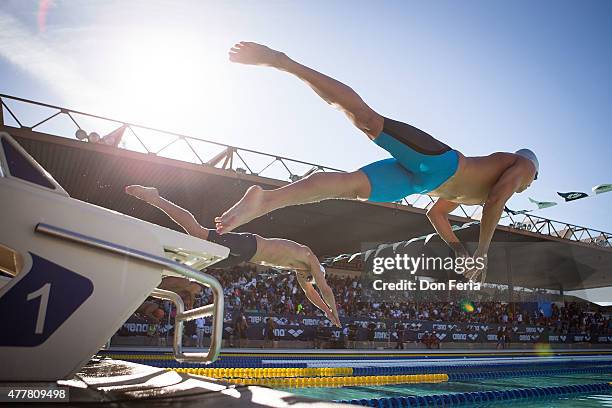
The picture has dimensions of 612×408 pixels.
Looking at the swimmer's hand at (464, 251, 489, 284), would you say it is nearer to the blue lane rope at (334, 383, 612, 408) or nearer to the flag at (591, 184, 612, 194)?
the blue lane rope at (334, 383, 612, 408)

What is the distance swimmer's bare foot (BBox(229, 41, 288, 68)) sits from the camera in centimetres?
286

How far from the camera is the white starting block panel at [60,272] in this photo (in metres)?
1.64

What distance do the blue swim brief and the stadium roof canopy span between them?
1144 cm

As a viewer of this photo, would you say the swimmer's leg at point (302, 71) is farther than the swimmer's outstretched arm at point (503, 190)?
No

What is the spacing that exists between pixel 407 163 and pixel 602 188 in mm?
17222

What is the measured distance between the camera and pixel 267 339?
14.9 meters

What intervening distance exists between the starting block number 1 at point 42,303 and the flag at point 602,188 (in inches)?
760

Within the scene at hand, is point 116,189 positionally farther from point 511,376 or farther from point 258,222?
point 511,376

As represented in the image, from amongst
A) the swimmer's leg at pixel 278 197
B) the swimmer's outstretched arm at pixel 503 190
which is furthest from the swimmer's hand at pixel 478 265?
the swimmer's leg at pixel 278 197

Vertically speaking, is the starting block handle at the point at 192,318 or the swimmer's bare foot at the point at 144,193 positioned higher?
the swimmer's bare foot at the point at 144,193

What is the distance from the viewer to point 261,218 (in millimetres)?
18562

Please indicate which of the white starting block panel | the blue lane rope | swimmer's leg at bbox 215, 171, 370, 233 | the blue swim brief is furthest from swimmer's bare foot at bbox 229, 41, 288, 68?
the blue lane rope

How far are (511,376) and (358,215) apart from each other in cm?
990

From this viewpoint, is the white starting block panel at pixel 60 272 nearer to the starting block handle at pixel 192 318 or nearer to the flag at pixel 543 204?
the starting block handle at pixel 192 318
